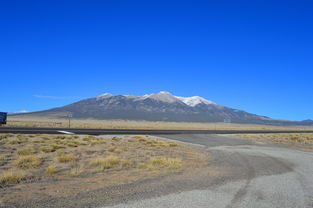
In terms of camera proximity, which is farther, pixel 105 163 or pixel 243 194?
pixel 105 163

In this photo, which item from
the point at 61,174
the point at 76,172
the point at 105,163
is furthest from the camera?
the point at 105,163

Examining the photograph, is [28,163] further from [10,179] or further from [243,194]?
[243,194]

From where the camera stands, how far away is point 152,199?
7.12 metres

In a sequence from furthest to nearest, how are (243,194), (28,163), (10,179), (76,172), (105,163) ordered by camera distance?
(105,163) < (28,163) < (76,172) < (10,179) < (243,194)

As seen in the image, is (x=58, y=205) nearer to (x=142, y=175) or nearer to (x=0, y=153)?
(x=142, y=175)

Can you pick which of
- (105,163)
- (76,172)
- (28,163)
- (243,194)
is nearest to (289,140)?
(105,163)

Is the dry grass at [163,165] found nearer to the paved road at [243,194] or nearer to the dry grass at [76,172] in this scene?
the paved road at [243,194]

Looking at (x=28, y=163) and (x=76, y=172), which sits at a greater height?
(x=28, y=163)

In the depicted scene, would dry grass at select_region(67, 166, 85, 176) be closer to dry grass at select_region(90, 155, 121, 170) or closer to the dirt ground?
the dirt ground

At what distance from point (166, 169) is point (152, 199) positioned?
481 cm

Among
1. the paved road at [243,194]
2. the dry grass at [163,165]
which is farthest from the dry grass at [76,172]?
the paved road at [243,194]

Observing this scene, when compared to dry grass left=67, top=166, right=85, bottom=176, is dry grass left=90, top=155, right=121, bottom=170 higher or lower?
higher

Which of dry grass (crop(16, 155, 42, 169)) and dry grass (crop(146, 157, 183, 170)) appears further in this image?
dry grass (crop(146, 157, 183, 170))

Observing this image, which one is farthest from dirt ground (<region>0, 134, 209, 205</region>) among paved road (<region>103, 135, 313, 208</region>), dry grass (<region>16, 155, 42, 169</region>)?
paved road (<region>103, 135, 313, 208</region>)
